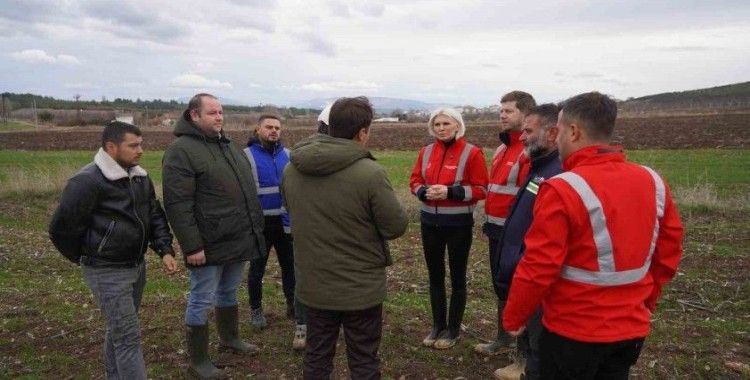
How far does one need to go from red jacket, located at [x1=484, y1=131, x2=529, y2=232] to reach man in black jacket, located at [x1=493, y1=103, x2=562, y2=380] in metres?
0.67

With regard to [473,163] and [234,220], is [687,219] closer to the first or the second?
Result: [473,163]

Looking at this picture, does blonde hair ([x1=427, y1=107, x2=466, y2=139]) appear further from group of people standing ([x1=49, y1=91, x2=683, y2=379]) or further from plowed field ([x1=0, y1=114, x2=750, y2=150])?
plowed field ([x1=0, y1=114, x2=750, y2=150])

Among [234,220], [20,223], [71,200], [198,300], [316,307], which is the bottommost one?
[20,223]

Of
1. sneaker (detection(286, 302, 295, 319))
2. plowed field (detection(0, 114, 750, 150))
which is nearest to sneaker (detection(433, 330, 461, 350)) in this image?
sneaker (detection(286, 302, 295, 319))

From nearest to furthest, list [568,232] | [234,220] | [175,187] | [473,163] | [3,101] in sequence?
[568,232]
[175,187]
[234,220]
[473,163]
[3,101]

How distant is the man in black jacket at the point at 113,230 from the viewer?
3500 mm

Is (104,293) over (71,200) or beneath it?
beneath

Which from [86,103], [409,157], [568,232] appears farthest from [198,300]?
[86,103]

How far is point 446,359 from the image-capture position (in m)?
4.76

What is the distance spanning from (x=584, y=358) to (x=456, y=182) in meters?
2.28

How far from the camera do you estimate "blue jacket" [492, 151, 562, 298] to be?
317 cm

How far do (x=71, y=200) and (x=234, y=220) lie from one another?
3.92ft

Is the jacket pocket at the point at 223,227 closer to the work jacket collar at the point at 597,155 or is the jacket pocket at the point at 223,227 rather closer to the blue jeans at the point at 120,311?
the blue jeans at the point at 120,311

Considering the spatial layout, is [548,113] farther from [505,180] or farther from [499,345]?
[499,345]
